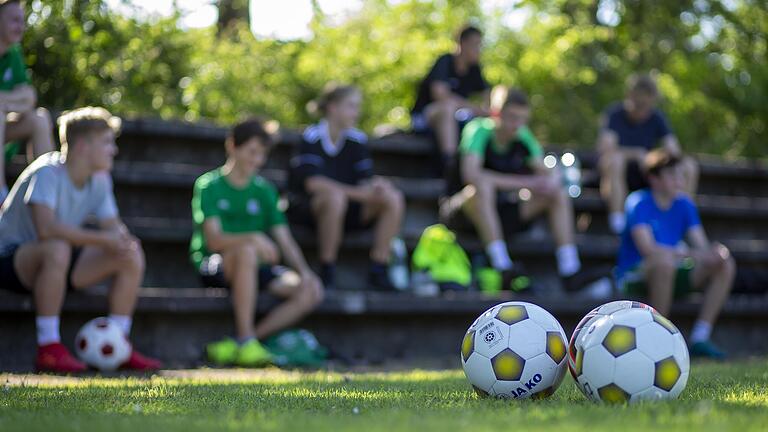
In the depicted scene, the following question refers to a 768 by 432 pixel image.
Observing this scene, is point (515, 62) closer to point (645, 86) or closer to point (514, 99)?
point (645, 86)

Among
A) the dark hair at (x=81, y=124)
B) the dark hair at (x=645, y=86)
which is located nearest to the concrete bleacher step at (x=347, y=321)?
the dark hair at (x=81, y=124)

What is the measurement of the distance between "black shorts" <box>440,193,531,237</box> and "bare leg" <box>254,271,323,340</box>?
2.06 metres

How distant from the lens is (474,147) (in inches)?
413

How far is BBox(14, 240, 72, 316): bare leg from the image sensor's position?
7805mm

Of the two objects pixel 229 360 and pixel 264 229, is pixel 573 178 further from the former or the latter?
→ pixel 229 360

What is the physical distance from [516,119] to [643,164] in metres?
1.88

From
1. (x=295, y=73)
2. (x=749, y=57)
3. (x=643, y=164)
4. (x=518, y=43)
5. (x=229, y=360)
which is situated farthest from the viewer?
(x=749, y=57)

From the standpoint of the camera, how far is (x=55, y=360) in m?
7.73

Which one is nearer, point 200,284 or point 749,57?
point 200,284

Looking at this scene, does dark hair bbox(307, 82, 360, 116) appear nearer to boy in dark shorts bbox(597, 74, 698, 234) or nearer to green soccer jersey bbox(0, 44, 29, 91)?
green soccer jersey bbox(0, 44, 29, 91)

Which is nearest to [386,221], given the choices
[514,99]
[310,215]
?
[310,215]

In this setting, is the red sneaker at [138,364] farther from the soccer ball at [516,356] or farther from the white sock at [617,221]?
the white sock at [617,221]

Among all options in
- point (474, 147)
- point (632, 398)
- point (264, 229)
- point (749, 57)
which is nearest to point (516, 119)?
point (474, 147)

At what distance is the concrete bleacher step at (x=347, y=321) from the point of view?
8523 mm
